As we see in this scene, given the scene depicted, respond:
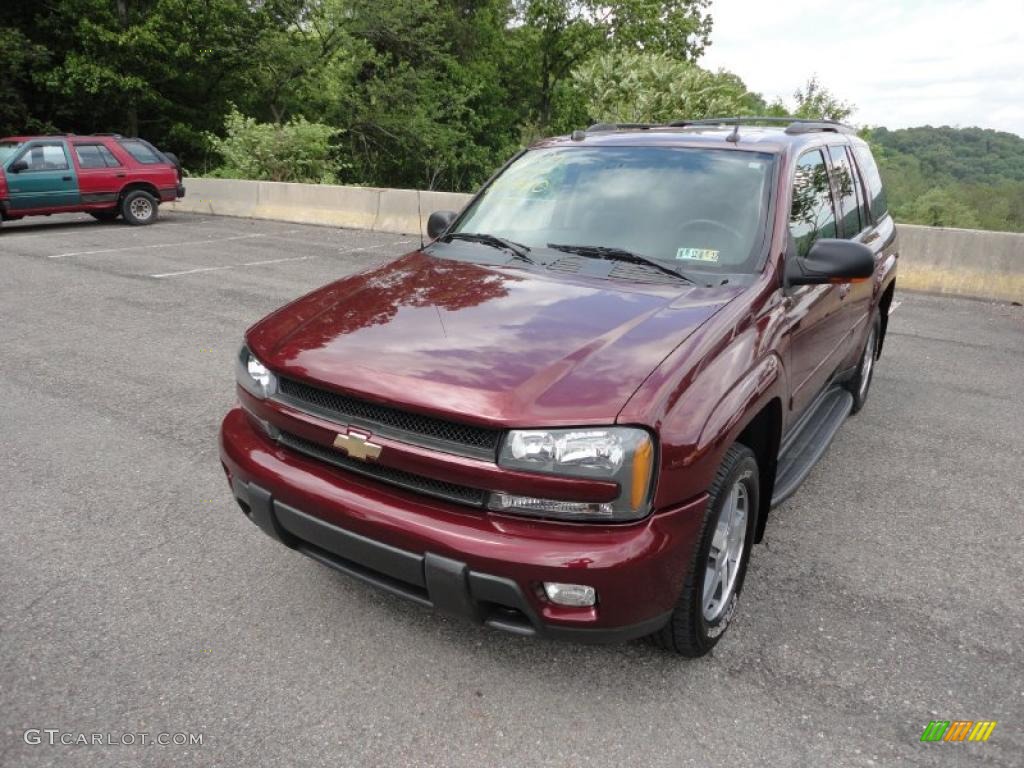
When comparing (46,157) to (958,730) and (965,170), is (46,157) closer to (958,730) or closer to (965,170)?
(958,730)

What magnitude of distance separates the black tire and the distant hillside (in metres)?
52.3

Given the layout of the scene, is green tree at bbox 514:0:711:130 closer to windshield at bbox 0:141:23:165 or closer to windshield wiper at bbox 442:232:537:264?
windshield at bbox 0:141:23:165

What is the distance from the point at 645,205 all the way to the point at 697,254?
1.30 feet

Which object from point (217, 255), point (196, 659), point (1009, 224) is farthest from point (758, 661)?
point (1009, 224)

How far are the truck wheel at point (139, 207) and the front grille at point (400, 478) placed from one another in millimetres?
14225

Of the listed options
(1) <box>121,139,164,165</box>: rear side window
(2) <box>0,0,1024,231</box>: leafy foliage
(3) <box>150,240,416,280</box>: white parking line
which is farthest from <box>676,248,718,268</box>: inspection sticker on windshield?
(1) <box>121,139,164,165</box>: rear side window

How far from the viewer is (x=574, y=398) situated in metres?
2.30

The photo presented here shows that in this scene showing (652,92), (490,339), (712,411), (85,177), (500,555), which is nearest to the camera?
Answer: (500,555)

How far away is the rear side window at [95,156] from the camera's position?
14234 mm

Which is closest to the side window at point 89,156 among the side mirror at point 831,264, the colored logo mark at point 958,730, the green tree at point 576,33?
the side mirror at point 831,264

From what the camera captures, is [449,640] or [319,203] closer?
[449,640]

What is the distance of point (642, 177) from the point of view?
3.64 meters

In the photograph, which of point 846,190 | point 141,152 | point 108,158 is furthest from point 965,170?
point 846,190

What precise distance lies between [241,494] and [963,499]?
3.62 metres
